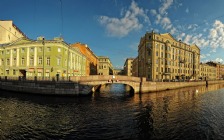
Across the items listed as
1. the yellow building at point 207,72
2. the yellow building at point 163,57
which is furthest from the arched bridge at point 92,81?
the yellow building at point 207,72

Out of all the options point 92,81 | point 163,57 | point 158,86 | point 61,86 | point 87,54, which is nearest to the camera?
point 61,86

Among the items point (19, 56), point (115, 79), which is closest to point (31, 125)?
point (115, 79)

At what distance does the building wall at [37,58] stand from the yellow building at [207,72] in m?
98.7

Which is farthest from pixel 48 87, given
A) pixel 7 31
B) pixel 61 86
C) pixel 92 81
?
pixel 7 31

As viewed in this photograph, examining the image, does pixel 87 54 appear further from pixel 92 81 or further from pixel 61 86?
pixel 61 86

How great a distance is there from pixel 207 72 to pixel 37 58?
126m

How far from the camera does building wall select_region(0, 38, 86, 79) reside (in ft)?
136

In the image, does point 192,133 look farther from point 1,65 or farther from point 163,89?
point 1,65

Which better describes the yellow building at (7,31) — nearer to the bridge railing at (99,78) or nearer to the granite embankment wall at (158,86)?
Answer: the bridge railing at (99,78)

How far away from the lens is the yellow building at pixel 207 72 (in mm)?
111625

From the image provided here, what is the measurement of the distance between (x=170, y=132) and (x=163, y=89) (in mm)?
37548

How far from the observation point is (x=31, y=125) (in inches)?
586

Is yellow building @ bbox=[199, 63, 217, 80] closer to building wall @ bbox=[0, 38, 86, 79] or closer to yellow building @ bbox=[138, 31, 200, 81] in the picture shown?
yellow building @ bbox=[138, 31, 200, 81]

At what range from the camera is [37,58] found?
42.7m
